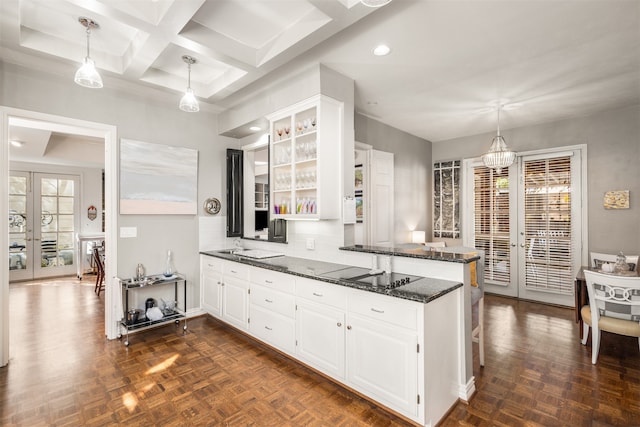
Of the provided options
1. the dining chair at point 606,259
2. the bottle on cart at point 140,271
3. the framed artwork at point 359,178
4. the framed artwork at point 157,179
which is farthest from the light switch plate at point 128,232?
the dining chair at point 606,259

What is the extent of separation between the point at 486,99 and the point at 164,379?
4.61 meters

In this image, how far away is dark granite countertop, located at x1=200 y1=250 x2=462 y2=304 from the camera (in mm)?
2055

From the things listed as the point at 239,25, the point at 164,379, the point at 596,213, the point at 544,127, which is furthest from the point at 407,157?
the point at 164,379

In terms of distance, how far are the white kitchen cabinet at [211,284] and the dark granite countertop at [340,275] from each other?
0.56ft

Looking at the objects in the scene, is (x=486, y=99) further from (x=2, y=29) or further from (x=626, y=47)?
(x=2, y=29)

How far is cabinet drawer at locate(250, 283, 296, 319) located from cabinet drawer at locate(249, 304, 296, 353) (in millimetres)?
53

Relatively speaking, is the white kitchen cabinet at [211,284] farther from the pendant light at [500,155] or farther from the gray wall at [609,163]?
the gray wall at [609,163]

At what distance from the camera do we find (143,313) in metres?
3.71

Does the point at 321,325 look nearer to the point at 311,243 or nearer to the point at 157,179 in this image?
the point at 311,243

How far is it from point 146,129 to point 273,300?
2590mm

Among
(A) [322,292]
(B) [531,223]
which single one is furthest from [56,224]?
(B) [531,223]

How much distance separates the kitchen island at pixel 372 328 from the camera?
2.01 metres

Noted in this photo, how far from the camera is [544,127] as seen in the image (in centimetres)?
487

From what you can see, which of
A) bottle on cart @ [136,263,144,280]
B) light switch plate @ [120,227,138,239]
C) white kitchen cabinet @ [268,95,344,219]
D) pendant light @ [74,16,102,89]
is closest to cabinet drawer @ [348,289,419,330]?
white kitchen cabinet @ [268,95,344,219]
